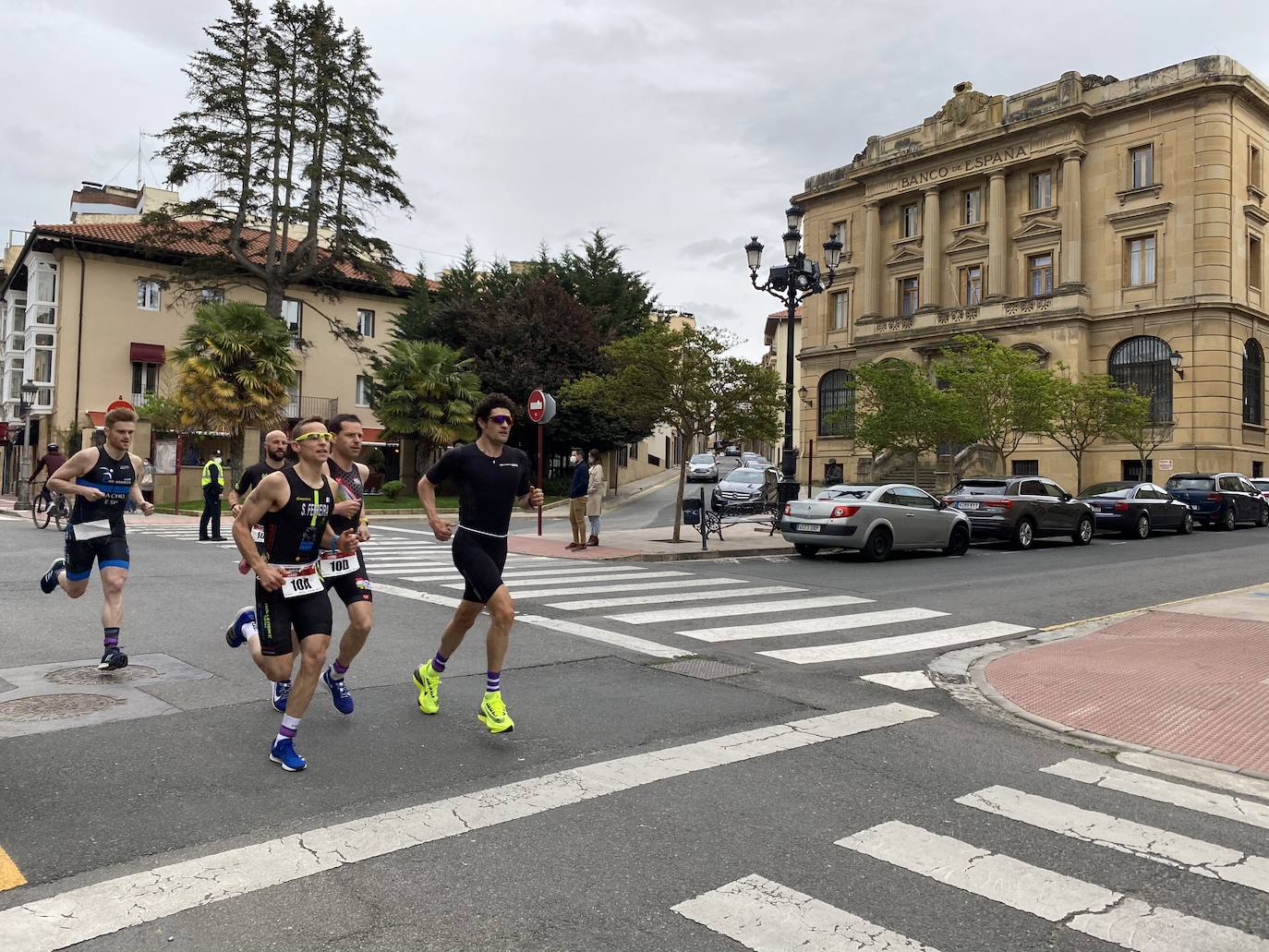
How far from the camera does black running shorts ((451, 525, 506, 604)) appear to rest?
5.53 m

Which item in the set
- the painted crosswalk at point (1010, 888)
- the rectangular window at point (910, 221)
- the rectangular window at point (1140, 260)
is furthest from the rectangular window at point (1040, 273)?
the painted crosswalk at point (1010, 888)

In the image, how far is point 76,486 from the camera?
696 cm

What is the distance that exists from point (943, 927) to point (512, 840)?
1.69 metres

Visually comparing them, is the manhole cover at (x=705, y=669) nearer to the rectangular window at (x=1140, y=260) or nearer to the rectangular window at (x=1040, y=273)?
the rectangular window at (x=1140, y=260)

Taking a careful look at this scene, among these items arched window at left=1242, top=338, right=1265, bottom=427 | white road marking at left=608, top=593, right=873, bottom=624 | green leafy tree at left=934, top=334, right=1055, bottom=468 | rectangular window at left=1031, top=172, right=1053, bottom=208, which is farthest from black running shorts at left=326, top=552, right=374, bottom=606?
rectangular window at left=1031, top=172, right=1053, bottom=208

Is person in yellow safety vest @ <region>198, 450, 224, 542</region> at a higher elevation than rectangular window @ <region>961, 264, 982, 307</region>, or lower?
lower

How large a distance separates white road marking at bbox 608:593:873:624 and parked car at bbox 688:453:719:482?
33655 millimetres

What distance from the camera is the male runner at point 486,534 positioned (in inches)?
217

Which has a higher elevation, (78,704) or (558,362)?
(558,362)

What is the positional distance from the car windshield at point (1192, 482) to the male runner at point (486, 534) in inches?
1094

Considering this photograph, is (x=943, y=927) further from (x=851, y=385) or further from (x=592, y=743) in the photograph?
(x=851, y=385)

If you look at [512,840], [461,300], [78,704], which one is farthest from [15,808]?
[461,300]

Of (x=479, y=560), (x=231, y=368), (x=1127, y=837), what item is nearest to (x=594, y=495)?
(x=479, y=560)

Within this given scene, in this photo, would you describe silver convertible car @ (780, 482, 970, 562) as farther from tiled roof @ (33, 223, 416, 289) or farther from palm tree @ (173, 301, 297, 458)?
tiled roof @ (33, 223, 416, 289)
